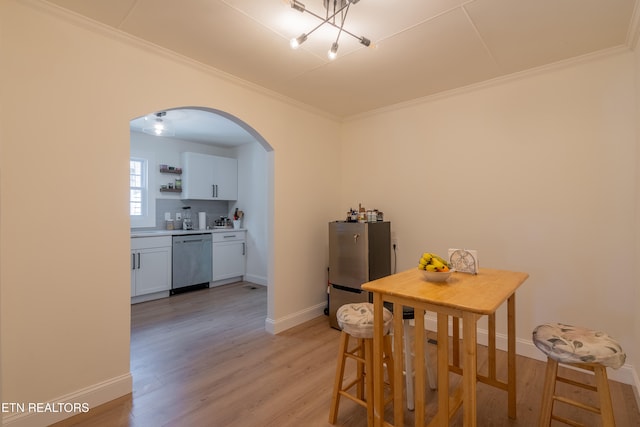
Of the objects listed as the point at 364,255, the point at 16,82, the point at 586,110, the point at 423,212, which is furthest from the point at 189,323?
the point at 586,110

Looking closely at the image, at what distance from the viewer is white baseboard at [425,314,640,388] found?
7.19 ft

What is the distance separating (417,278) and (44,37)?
8.99 ft

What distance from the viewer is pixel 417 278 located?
1838 millimetres

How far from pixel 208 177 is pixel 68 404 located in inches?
156

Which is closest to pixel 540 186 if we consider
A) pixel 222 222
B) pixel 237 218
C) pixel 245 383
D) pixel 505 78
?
pixel 505 78

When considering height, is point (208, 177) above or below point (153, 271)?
above

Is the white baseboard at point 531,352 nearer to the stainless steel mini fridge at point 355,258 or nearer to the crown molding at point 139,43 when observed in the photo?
the stainless steel mini fridge at point 355,258

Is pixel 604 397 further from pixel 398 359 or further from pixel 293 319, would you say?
pixel 293 319

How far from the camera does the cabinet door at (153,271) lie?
4.14m

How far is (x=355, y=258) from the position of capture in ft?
10.4

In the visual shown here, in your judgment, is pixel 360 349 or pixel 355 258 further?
pixel 355 258

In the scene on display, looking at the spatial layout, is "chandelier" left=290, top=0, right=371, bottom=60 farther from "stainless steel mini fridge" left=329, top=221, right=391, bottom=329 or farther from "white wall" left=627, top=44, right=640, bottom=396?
"white wall" left=627, top=44, right=640, bottom=396

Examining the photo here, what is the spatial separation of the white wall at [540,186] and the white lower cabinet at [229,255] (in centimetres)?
314

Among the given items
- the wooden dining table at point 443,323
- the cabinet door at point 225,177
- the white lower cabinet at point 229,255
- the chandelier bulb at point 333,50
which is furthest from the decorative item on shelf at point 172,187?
the wooden dining table at point 443,323
